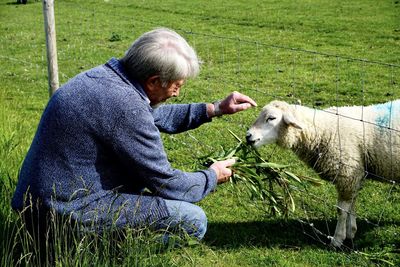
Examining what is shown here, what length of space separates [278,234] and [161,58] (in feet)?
7.59

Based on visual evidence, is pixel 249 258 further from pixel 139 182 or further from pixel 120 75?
pixel 120 75

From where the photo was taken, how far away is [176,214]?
3654 mm

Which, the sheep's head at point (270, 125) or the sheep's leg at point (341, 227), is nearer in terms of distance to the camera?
the sheep's leg at point (341, 227)

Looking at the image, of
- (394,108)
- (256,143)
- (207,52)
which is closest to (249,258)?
(256,143)

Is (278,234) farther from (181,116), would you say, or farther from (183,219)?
(183,219)

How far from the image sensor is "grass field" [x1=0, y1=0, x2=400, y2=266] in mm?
4543

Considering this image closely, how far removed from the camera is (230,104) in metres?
4.38

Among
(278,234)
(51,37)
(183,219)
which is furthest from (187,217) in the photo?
(51,37)

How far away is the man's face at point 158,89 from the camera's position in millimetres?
3591

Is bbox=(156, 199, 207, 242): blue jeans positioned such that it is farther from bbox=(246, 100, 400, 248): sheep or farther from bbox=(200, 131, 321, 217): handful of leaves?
bbox=(246, 100, 400, 248): sheep

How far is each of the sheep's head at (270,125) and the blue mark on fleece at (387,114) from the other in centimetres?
72

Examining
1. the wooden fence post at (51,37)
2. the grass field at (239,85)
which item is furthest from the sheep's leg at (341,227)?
the wooden fence post at (51,37)

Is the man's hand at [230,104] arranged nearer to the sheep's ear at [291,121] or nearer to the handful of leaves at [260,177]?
the handful of leaves at [260,177]

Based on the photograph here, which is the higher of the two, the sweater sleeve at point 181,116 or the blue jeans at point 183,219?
the sweater sleeve at point 181,116
